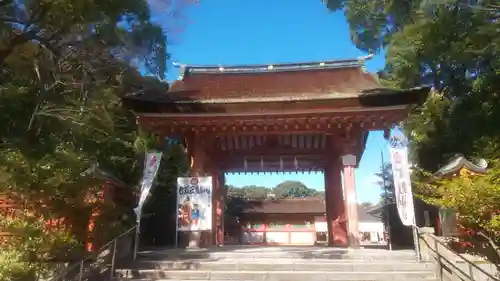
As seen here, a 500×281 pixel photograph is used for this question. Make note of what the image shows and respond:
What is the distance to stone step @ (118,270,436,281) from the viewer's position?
656 centimetres

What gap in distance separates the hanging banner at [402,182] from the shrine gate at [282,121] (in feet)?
4.22

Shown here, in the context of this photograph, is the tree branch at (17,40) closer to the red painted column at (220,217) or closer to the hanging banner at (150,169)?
the hanging banner at (150,169)

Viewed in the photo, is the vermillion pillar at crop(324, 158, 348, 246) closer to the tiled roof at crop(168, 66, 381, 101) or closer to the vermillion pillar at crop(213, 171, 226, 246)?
the tiled roof at crop(168, 66, 381, 101)

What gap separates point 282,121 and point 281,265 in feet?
14.0

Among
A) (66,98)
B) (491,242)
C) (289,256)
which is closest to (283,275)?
(289,256)

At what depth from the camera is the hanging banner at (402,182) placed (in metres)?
8.12

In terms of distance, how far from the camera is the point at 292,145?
507 inches

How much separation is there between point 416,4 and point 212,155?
8578 millimetres

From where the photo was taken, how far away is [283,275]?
6.75 meters

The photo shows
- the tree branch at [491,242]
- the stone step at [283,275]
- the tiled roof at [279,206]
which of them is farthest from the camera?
the tiled roof at [279,206]

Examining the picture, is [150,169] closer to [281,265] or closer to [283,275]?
[281,265]

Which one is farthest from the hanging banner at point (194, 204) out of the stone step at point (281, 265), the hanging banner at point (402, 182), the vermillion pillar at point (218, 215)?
the hanging banner at point (402, 182)

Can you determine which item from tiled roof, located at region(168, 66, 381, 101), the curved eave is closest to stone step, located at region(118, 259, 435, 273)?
the curved eave

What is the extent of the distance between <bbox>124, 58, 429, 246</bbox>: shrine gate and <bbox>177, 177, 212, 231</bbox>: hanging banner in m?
0.72
